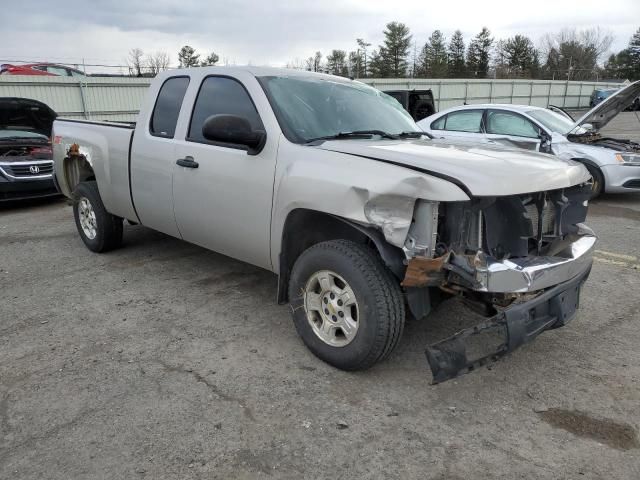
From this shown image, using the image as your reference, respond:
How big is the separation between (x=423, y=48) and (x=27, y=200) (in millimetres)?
75055

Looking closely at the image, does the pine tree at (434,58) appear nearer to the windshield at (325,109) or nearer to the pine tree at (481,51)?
the pine tree at (481,51)

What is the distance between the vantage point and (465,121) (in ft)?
31.8

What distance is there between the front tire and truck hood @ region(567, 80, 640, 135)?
188 inches

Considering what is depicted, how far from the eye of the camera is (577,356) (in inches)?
143

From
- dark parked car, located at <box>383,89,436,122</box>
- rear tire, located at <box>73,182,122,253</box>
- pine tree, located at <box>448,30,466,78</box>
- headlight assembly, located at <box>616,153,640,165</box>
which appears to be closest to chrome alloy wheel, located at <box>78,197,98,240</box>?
rear tire, located at <box>73,182,122,253</box>

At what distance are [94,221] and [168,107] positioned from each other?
185 cm

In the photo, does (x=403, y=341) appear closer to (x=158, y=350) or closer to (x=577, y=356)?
(x=577, y=356)

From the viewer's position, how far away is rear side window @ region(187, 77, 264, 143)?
3977mm

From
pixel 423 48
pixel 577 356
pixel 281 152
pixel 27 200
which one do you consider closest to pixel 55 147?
pixel 27 200

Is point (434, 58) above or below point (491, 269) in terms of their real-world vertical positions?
above

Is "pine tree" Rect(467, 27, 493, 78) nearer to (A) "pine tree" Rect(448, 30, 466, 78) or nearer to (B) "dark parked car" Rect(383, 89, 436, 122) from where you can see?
(A) "pine tree" Rect(448, 30, 466, 78)

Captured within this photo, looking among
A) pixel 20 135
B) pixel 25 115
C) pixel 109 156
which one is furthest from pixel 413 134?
pixel 25 115

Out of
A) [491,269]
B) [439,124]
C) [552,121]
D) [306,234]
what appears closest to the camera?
[491,269]

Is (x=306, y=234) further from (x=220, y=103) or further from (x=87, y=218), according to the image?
(x=87, y=218)
